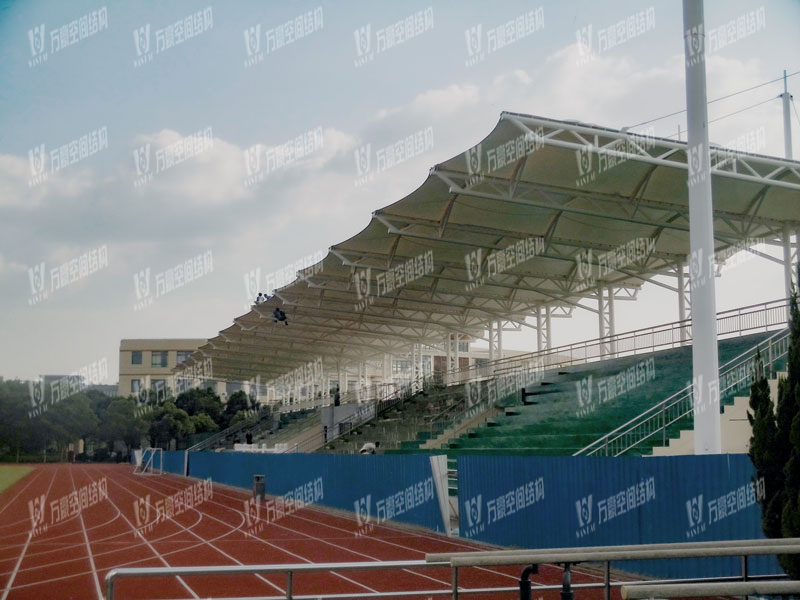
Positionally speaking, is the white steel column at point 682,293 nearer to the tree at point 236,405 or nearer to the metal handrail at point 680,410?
the metal handrail at point 680,410

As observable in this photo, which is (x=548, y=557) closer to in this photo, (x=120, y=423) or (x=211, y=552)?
(x=211, y=552)

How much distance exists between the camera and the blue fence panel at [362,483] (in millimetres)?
19281

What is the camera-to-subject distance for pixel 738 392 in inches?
691

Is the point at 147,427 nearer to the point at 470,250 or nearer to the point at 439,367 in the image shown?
the point at 439,367

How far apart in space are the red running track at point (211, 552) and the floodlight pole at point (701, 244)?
296cm

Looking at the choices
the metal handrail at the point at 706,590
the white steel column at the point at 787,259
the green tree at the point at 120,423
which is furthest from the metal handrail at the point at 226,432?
the metal handrail at the point at 706,590

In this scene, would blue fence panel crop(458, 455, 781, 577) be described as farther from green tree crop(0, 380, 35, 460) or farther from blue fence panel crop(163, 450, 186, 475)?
green tree crop(0, 380, 35, 460)

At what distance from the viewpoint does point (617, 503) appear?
13.0 m

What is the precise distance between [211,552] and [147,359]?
85.7 m

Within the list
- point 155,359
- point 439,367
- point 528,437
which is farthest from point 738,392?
point 155,359

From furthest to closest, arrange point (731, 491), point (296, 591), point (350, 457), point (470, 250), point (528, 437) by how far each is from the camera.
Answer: point (470, 250)
point (350, 457)
point (528, 437)
point (296, 591)
point (731, 491)

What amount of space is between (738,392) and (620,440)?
2456 mm

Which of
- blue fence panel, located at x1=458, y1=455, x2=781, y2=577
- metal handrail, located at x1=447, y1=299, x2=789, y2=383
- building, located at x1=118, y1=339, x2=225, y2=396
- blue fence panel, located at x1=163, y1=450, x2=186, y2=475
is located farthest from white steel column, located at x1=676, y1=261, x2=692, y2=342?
building, located at x1=118, y1=339, x2=225, y2=396

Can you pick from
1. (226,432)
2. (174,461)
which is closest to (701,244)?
(174,461)
